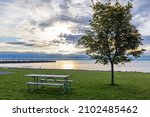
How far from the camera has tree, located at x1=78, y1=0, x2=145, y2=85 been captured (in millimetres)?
23531

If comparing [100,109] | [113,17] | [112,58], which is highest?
[113,17]

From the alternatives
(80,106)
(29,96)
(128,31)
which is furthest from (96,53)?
(80,106)

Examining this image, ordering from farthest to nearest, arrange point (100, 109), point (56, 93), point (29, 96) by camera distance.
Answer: point (56, 93), point (29, 96), point (100, 109)

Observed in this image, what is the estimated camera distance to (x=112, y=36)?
2394 cm

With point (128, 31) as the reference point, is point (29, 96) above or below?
below

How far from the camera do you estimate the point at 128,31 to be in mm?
23516

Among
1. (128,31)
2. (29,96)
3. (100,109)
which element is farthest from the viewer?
(128,31)

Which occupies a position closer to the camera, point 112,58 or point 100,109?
point 100,109

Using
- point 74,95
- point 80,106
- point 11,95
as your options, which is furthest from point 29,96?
point 80,106

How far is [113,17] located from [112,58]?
11.0ft

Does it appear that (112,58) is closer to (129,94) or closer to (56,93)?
(129,94)

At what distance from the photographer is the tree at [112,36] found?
77.2 feet

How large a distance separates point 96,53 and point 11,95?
9.44 metres

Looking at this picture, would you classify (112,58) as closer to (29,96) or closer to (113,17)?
(113,17)
